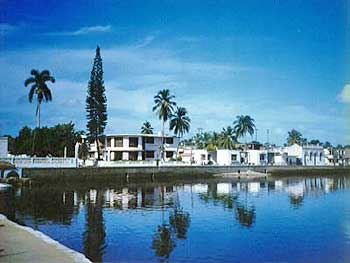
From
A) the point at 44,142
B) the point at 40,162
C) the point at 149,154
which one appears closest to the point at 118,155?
the point at 149,154

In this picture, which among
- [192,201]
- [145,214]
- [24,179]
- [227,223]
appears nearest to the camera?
[227,223]

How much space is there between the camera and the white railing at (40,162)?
34309 millimetres

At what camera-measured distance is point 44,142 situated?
4603cm

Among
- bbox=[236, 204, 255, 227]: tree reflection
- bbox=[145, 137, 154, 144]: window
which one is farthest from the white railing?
bbox=[145, 137, 154, 144]: window

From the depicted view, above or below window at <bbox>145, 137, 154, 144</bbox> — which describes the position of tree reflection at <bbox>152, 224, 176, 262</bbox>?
below

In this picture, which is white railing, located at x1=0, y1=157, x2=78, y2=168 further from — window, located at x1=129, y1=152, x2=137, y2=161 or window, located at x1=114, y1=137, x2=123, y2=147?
window, located at x1=129, y1=152, x2=137, y2=161

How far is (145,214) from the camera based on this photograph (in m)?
19.9

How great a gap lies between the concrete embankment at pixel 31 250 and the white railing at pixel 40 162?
2389 centimetres

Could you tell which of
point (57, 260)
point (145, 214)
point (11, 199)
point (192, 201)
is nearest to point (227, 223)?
point (145, 214)

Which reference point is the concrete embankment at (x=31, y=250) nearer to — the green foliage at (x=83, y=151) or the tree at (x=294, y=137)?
the green foliage at (x=83, y=151)

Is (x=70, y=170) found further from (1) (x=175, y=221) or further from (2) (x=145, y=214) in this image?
(1) (x=175, y=221)

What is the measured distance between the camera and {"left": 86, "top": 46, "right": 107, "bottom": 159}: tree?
46812mm

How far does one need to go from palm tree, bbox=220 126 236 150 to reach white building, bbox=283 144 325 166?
10.0 metres

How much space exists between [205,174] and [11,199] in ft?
100.0
